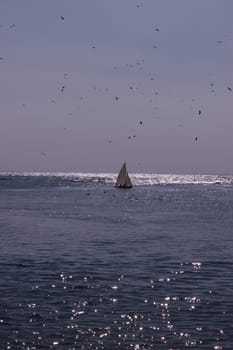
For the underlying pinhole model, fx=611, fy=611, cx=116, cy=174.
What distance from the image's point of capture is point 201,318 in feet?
71.9

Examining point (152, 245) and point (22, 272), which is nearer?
point (22, 272)

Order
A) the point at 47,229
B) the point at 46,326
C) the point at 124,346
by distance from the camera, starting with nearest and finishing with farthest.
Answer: the point at 124,346 → the point at 46,326 → the point at 47,229

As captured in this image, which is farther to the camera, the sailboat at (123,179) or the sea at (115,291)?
the sailboat at (123,179)

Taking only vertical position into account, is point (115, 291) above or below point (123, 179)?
below

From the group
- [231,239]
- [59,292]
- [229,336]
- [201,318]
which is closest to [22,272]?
[59,292]

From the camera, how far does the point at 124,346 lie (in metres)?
18.7

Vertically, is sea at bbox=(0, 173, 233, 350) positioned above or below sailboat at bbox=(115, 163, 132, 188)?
below

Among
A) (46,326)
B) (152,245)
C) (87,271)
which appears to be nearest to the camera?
(46,326)

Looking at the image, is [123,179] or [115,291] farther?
[123,179]

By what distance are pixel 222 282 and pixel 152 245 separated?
14235 mm

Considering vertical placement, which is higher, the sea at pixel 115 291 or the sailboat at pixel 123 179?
the sailboat at pixel 123 179

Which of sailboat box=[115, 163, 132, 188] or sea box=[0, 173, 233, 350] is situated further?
sailboat box=[115, 163, 132, 188]

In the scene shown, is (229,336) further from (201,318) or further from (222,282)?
(222,282)

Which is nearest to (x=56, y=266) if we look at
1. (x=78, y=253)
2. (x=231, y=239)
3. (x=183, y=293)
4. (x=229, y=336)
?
(x=78, y=253)
